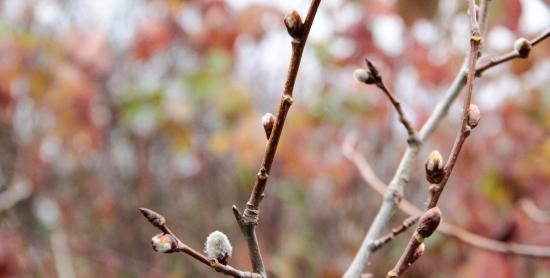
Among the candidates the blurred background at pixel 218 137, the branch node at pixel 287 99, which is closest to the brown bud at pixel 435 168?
the branch node at pixel 287 99

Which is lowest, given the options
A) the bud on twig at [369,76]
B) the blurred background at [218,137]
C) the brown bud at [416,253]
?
the brown bud at [416,253]

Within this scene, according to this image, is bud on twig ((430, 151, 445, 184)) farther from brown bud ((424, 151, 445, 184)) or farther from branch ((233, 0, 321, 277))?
branch ((233, 0, 321, 277))

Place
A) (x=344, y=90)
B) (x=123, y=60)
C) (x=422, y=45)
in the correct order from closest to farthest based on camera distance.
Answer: (x=344, y=90) → (x=422, y=45) → (x=123, y=60)

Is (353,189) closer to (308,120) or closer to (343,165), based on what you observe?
(343,165)

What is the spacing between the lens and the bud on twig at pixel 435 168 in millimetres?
554

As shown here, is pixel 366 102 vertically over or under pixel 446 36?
under

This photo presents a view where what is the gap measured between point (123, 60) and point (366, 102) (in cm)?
160

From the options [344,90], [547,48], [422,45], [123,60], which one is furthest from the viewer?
[123,60]

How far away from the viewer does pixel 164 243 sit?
513 mm

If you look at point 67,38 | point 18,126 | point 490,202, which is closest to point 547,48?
point 490,202

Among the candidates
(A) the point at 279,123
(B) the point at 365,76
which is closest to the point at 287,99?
(A) the point at 279,123

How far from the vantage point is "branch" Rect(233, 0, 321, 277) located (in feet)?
1.68

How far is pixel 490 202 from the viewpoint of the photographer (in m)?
2.54

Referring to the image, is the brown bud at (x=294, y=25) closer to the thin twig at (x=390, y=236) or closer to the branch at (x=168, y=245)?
the branch at (x=168, y=245)
